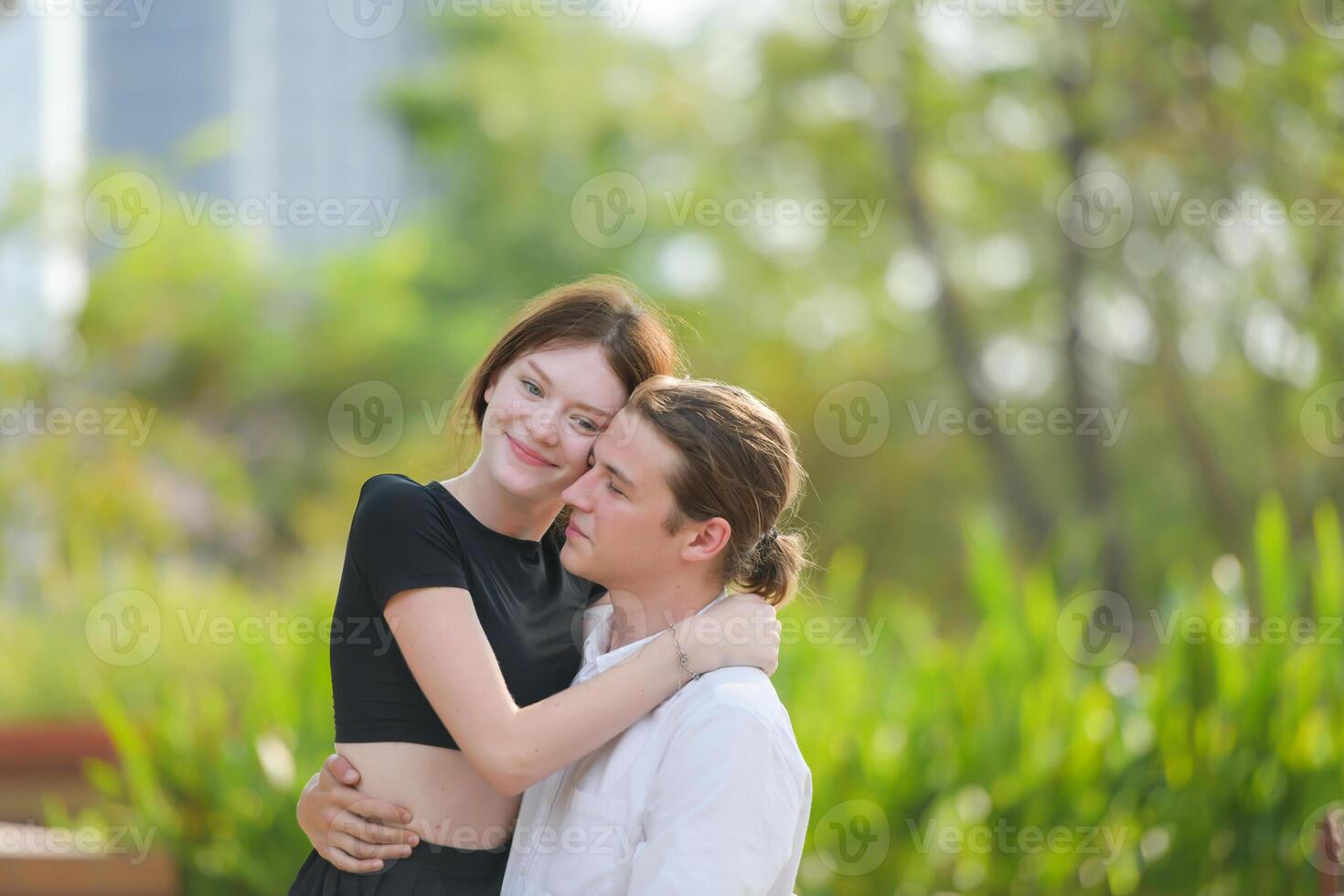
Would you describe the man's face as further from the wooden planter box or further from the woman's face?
the wooden planter box

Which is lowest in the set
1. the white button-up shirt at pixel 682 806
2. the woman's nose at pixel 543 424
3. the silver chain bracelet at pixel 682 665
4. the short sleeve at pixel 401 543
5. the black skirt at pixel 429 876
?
the black skirt at pixel 429 876

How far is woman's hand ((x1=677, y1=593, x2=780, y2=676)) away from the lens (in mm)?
1675

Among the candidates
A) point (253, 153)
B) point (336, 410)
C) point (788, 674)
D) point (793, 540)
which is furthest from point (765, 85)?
point (793, 540)

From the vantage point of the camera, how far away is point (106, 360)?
498 inches

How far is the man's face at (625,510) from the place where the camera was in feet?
5.68

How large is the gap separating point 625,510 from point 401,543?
0.31 metres

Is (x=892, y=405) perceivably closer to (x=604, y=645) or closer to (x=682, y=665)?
(x=604, y=645)

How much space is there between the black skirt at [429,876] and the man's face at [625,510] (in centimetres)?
45

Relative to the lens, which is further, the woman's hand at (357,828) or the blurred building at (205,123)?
the blurred building at (205,123)

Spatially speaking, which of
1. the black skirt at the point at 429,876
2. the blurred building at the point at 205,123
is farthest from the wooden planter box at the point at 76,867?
the blurred building at the point at 205,123

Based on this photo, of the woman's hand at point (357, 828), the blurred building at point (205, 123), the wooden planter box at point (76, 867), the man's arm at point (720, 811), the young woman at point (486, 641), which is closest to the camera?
the man's arm at point (720, 811)

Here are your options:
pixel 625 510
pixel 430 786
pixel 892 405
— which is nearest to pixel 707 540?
pixel 625 510

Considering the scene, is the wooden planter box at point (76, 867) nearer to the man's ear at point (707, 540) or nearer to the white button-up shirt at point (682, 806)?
the white button-up shirt at point (682, 806)

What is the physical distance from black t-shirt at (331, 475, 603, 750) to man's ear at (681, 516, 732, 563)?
30 centimetres
